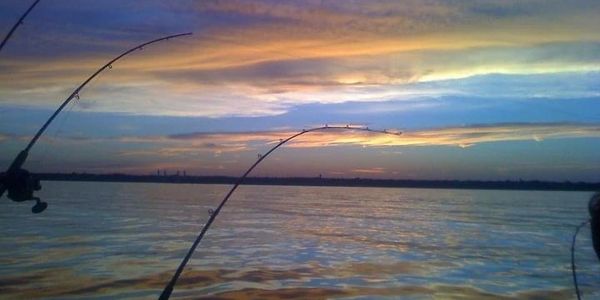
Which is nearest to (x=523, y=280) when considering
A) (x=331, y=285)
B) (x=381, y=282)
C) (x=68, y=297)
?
(x=381, y=282)

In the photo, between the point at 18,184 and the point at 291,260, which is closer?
the point at 18,184

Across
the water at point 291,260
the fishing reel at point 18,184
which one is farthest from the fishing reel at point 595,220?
the water at point 291,260

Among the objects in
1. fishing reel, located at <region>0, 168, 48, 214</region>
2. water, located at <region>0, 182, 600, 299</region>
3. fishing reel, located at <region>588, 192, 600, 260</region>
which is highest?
fishing reel, located at <region>0, 168, 48, 214</region>

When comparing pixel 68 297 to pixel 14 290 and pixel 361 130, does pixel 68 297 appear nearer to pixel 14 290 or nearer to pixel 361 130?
pixel 14 290

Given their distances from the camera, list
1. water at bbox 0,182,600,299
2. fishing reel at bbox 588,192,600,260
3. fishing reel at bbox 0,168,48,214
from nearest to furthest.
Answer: fishing reel at bbox 588,192,600,260, fishing reel at bbox 0,168,48,214, water at bbox 0,182,600,299

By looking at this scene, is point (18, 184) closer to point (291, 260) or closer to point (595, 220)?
point (595, 220)

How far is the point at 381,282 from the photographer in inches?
925

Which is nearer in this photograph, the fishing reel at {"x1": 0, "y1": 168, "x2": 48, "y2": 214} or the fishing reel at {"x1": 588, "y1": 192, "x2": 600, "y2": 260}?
the fishing reel at {"x1": 588, "y1": 192, "x2": 600, "y2": 260}

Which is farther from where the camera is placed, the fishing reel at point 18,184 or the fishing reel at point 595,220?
the fishing reel at point 18,184

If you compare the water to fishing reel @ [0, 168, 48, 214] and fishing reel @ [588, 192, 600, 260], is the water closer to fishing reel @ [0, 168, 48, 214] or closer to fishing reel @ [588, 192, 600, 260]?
fishing reel @ [0, 168, 48, 214]

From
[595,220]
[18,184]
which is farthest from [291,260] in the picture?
[595,220]

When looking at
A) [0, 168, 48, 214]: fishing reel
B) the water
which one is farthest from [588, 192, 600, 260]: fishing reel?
the water

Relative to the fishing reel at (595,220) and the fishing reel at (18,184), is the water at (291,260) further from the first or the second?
the fishing reel at (595,220)

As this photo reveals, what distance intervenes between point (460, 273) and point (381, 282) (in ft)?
14.3
